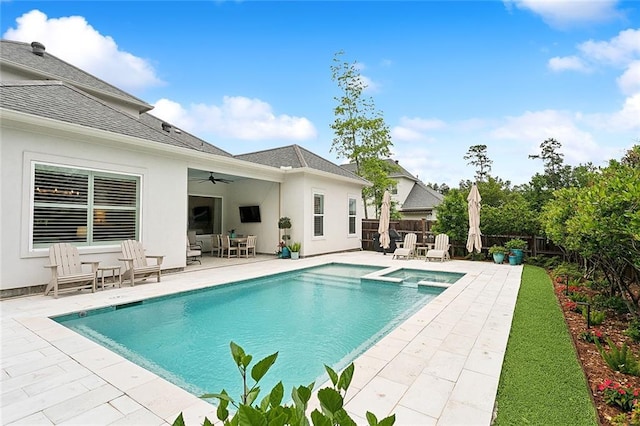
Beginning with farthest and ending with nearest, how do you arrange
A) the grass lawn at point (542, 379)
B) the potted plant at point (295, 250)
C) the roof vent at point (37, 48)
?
the potted plant at point (295, 250)
the roof vent at point (37, 48)
the grass lawn at point (542, 379)

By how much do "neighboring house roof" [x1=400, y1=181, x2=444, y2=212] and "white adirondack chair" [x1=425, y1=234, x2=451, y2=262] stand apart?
47.9ft

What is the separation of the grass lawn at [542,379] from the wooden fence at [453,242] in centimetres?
728

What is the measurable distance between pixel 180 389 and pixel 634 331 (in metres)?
5.52

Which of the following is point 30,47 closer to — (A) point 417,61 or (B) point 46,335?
(B) point 46,335

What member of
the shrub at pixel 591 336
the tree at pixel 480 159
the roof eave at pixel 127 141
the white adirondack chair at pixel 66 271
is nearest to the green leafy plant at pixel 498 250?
the shrub at pixel 591 336

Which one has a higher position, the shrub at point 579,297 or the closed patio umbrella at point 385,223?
the closed patio umbrella at point 385,223

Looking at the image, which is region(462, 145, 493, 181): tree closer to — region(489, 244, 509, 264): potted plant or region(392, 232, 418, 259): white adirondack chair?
region(392, 232, 418, 259): white adirondack chair

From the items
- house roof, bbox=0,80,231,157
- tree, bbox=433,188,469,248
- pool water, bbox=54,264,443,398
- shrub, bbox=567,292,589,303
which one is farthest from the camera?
tree, bbox=433,188,469,248

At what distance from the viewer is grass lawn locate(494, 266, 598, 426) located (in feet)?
8.29

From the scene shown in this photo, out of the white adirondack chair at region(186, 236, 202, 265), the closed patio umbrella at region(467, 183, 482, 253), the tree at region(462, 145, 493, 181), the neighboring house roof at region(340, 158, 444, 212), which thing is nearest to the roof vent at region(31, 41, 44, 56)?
the white adirondack chair at region(186, 236, 202, 265)

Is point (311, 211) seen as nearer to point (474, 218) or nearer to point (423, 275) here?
point (423, 275)

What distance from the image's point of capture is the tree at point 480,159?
127ft

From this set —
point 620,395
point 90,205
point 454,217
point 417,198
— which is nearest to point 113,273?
point 90,205

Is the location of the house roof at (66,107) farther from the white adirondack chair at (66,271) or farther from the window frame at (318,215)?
the window frame at (318,215)
